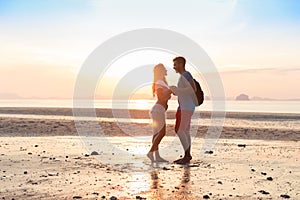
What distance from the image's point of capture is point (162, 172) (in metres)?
10.7

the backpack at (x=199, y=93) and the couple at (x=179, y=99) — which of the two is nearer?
the backpack at (x=199, y=93)

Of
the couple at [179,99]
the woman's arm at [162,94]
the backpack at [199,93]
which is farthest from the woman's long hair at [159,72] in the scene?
the backpack at [199,93]

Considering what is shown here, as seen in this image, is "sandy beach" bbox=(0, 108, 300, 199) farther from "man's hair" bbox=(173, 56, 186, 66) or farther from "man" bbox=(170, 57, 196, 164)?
"man's hair" bbox=(173, 56, 186, 66)

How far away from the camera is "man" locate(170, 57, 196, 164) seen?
12211 mm

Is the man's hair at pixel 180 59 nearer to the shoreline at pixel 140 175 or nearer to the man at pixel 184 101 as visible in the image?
the man at pixel 184 101

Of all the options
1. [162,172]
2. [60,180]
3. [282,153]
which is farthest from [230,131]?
[60,180]

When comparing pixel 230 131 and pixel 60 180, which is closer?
pixel 60 180

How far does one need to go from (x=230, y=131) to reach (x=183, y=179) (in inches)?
693

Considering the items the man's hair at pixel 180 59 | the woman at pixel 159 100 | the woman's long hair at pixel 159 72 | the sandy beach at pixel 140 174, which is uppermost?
the man's hair at pixel 180 59

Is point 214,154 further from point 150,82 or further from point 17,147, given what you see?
point 17,147

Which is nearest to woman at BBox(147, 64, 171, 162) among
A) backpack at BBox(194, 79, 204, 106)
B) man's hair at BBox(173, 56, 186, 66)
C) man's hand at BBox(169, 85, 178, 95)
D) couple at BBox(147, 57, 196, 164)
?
couple at BBox(147, 57, 196, 164)

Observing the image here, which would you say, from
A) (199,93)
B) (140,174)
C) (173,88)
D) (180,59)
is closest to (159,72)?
(173,88)

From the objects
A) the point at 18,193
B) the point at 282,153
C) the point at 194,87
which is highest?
the point at 194,87

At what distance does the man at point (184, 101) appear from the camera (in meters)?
12.2
